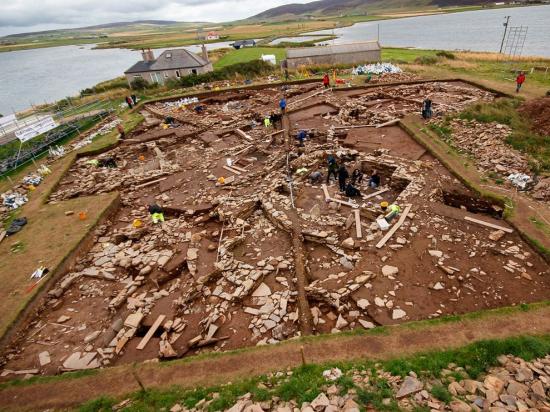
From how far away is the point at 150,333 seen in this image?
8516mm

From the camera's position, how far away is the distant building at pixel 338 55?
36.8m

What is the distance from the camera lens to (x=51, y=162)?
20891mm

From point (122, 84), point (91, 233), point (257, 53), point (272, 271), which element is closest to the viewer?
point (272, 271)

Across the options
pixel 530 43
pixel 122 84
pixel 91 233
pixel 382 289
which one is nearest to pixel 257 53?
pixel 122 84

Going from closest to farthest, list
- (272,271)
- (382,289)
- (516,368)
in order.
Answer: (516,368) < (382,289) < (272,271)

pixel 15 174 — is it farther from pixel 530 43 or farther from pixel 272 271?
pixel 530 43

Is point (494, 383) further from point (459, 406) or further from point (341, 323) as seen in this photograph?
point (341, 323)

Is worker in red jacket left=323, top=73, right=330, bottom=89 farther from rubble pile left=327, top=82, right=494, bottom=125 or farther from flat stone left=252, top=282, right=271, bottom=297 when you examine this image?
flat stone left=252, top=282, right=271, bottom=297

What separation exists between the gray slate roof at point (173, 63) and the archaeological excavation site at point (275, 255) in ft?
91.0

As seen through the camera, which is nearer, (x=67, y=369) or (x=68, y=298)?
(x=67, y=369)

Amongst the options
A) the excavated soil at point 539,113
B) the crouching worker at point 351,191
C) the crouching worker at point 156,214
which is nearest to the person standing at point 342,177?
the crouching worker at point 351,191

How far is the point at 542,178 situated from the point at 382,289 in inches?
351

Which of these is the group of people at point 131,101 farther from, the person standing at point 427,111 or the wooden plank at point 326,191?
the person standing at point 427,111

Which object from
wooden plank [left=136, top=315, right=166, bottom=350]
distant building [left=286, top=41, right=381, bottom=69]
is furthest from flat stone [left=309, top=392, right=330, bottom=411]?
distant building [left=286, top=41, right=381, bottom=69]
